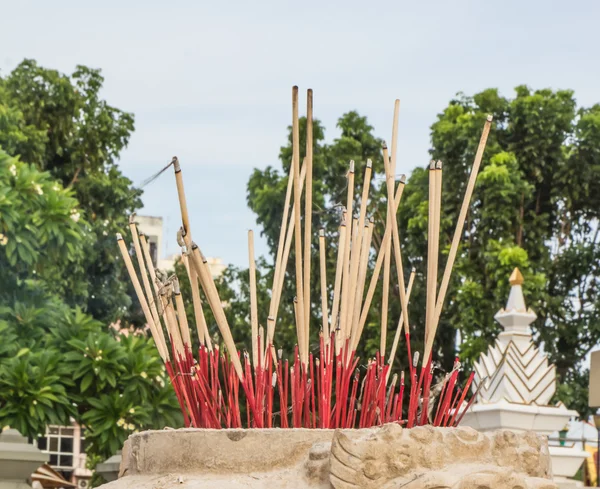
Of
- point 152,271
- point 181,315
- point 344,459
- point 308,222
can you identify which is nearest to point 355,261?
point 308,222

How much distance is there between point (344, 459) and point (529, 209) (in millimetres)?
15202

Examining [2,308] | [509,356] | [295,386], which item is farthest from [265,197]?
[295,386]

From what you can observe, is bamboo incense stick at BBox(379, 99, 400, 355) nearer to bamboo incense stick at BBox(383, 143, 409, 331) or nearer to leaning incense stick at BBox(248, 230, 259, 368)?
bamboo incense stick at BBox(383, 143, 409, 331)

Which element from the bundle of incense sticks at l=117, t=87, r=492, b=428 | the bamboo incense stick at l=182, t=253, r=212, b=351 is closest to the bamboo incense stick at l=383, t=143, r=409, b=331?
the bundle of incense sticks at l=117, t=87, r=492, b=428

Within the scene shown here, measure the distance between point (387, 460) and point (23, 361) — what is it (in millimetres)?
7088

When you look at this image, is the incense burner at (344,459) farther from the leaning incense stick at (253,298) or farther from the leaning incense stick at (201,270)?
the leaning incense stick at (253,298)

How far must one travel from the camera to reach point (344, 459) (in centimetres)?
231

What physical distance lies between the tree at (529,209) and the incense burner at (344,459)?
43.5 feet

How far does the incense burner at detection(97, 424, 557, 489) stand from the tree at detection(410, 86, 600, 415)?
13.3 m

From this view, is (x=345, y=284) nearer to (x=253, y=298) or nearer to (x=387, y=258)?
(x=387, y=258)

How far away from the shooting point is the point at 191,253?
8.81 ft

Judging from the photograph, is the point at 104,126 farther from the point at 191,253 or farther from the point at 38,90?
the point at 191,253

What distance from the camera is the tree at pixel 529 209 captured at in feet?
52.7

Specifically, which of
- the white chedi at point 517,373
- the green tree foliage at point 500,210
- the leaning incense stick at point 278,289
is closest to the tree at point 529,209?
the green tree foliage at point 500,210
